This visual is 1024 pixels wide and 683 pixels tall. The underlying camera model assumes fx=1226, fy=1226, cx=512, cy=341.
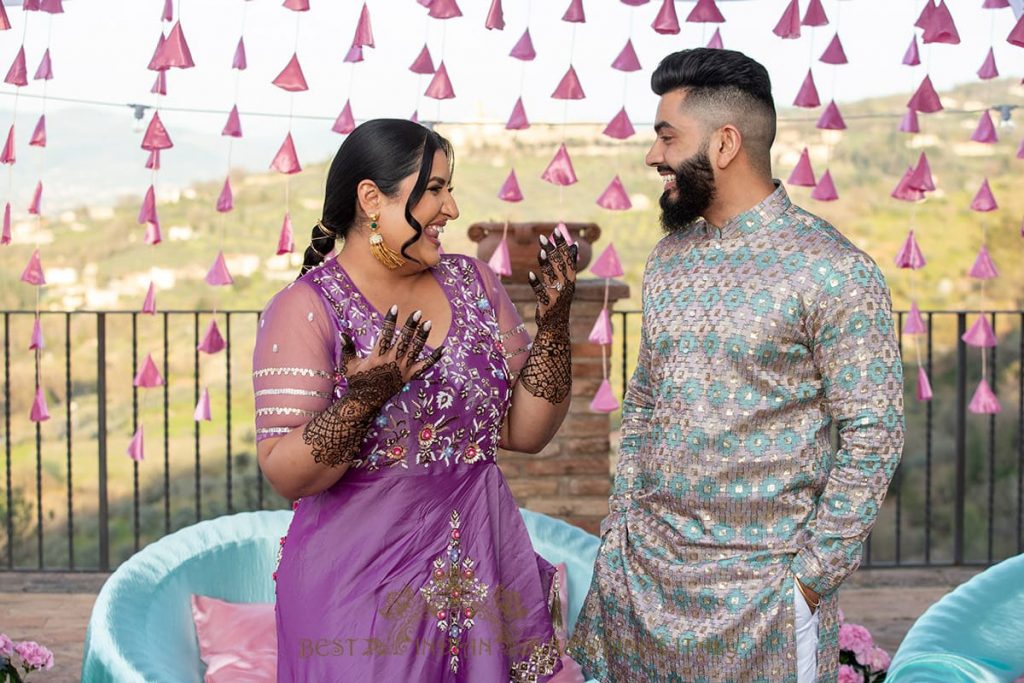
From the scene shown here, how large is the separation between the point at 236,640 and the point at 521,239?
2.13m

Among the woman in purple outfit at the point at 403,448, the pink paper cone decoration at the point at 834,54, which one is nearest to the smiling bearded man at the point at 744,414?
the woman in purple outfit at the point at 403,448

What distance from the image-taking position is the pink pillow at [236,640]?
308cm

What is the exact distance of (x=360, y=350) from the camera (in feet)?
6.38

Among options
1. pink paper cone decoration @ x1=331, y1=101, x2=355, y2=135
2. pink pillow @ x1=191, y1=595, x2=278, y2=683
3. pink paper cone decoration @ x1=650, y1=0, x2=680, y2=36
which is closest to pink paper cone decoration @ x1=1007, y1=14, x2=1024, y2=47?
pink paper cone decoration @ x1=650, y1=0, x2=680, y2=36

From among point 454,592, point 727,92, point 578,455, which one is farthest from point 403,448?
point 578,455

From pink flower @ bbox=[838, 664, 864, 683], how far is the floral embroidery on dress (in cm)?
145

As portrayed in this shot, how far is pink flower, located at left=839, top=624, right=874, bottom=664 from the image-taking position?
3.15 m

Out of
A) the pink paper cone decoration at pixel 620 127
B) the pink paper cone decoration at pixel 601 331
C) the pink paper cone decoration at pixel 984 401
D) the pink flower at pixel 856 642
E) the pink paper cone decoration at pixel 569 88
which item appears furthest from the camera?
the pink paper cone decoration at pixel 984 401

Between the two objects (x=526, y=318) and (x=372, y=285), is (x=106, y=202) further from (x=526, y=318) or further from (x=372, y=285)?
(x=372, y=285)

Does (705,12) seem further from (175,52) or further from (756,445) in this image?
(756,445)

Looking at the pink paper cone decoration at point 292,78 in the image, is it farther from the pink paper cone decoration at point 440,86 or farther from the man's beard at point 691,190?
the man's beard at point 691,190

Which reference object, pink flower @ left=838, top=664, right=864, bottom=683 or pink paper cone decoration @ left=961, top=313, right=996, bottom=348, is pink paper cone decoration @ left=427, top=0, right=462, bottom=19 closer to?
pink flower @ left=838, top=664, right=864, bottom=683

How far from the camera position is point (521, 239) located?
4.78 metres

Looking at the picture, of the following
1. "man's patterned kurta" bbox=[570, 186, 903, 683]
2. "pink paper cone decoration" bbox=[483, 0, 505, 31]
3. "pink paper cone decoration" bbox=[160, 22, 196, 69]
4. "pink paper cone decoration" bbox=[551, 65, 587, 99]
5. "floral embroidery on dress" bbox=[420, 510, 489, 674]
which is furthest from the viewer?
"pink paper cone decoration" bbox=[551, 65, 587, 99]
